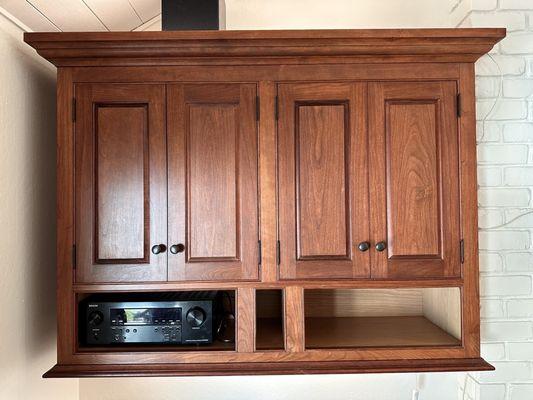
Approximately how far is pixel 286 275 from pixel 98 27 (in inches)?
47.0

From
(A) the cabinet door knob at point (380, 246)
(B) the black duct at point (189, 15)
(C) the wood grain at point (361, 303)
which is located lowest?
(C) the wood grain at point (361, 303)

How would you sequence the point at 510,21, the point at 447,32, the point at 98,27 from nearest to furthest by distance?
the point at 447,32
the point at 510,21
the point at 98,27

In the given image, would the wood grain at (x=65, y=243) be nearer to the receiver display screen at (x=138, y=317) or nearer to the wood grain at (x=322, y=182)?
the receiver display screen at (x=138, y=317)

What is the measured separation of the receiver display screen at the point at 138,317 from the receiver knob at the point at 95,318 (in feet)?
0.12

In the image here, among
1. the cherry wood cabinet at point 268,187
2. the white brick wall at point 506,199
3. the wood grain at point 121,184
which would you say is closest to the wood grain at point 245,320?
the cherry wood cabinet at point 268,187

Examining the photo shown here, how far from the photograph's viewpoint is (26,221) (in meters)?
1.41

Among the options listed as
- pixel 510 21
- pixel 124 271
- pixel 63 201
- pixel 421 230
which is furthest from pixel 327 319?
pixel 510 21

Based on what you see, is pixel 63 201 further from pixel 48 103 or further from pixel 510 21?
pixel 510 21

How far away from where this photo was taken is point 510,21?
1535mm

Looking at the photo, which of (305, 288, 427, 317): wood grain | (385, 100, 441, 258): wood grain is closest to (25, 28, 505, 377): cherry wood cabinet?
(385, 100, 441, 258): wood grain

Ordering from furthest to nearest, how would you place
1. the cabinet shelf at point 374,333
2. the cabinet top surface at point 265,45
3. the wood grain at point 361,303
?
the wood grain at point 361,303 → the cabinet shelf at point 374,333 → the cabinet top surface at point 265,45

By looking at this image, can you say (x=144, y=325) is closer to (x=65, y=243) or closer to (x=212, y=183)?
(x=65, y=243)

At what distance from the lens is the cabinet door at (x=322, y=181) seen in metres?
1.34

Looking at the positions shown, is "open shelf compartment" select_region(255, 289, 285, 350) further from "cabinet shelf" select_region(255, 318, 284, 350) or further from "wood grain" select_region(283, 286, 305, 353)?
"wood grain" select_region(283, 286, 305, 353)
